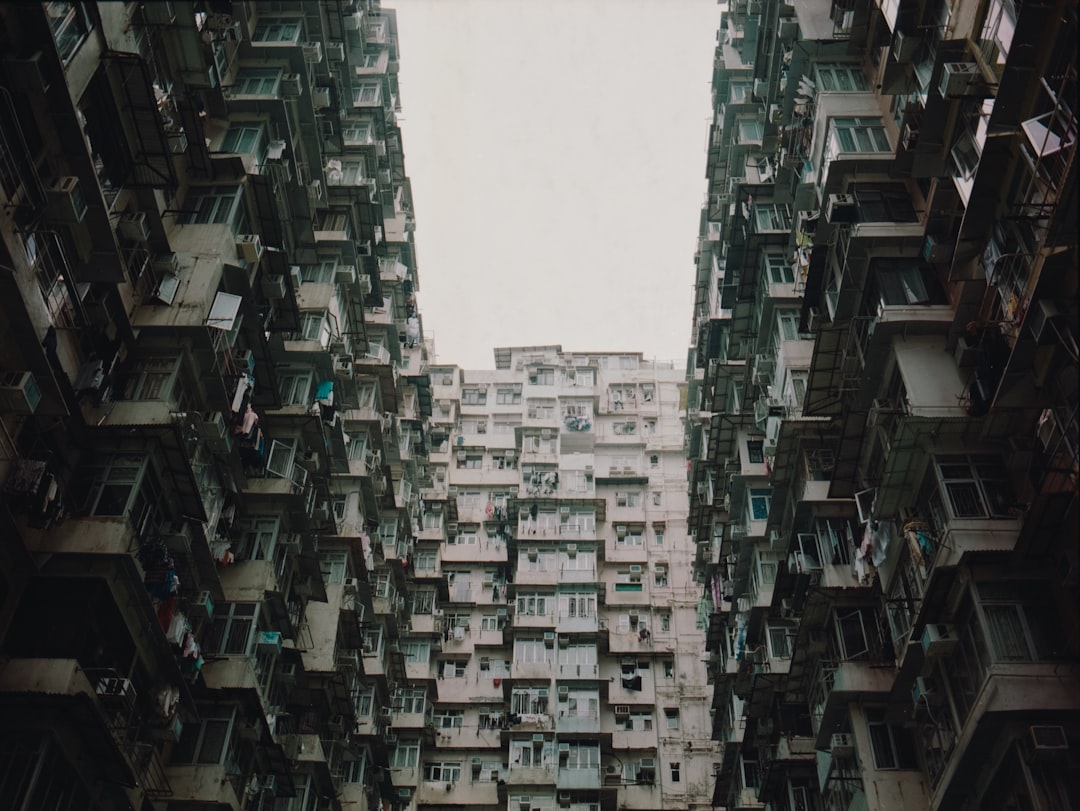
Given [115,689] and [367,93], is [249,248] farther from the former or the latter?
[367,93]

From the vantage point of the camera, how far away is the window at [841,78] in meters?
26.8

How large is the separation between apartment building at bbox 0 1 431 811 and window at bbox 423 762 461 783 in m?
8.63

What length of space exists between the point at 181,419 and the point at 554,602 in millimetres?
31324

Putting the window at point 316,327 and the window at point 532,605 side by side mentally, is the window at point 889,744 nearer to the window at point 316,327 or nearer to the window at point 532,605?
the window at point 316,327

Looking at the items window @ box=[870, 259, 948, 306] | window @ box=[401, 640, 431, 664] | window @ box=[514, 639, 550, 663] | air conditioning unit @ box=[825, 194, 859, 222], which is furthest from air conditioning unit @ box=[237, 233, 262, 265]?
window @ box=[514, 639, 550, 663]

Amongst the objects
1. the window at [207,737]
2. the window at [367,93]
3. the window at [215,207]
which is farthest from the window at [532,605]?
the window at [215,207]

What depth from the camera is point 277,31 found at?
30.8 meters

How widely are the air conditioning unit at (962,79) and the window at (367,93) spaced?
93.3 ft

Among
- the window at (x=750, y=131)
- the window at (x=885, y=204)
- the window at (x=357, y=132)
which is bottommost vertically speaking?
the window at (x=885, y=204)

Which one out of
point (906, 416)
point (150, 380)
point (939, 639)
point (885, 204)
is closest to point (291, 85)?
point (150, 380)

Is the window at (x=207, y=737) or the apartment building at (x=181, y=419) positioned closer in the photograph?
the apartment building at (x=181, y=419)

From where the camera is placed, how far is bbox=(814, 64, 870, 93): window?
2677 cm

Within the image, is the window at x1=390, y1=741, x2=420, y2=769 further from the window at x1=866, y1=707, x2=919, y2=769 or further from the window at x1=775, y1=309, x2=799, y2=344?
the window at x1=775, y1=309, x2=799, y2=344

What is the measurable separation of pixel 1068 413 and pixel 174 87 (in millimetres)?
21446
